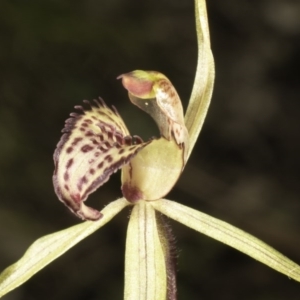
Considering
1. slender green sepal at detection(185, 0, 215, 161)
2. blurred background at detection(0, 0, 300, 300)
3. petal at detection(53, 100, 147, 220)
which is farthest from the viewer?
blurred background at detection(0, 0, 300, 300)

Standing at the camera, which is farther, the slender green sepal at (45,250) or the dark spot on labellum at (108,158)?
the slender green sepal at (45,250)

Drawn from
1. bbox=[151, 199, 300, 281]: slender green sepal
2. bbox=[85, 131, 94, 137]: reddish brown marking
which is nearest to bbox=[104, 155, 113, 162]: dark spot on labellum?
bbox=[85, 131, 94, 137]: reddish brown marking

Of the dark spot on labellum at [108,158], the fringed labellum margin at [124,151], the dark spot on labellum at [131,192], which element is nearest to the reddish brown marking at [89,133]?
the fringed labellum margin at [124,151]

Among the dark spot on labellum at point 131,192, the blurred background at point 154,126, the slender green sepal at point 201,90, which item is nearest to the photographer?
the dark spot on labellum at point 131,192

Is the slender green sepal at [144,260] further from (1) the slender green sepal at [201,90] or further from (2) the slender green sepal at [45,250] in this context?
(1) the slender green sepal at [201,90]

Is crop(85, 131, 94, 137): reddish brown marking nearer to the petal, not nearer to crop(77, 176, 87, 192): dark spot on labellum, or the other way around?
the petal

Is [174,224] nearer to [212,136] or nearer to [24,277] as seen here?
[212,136]

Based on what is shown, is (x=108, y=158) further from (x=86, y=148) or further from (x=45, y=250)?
(x=45, y=250)
